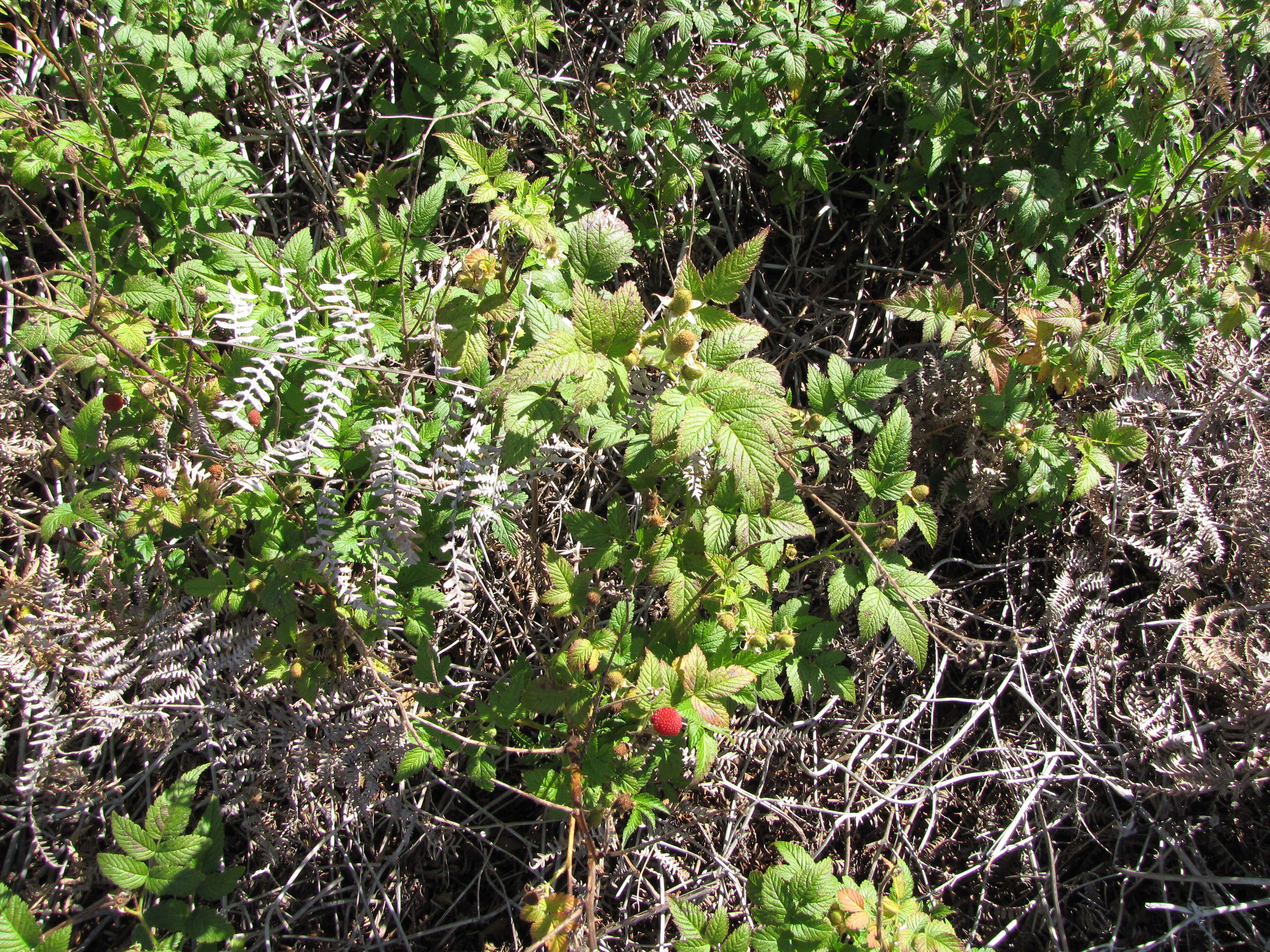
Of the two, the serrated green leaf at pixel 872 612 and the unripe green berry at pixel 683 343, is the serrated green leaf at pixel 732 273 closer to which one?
the unripe green berry at pixel 683 343

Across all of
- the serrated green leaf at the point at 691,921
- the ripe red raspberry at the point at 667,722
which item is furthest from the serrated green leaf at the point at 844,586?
the serrated green leaf at the point at 691,921

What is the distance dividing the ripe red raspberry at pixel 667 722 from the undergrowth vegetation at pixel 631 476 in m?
0.08

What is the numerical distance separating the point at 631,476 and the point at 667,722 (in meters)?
0.50

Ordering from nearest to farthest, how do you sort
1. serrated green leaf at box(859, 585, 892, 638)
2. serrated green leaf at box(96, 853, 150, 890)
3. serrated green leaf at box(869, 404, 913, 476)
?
serrated green leaf at box(96, 853, 150, 890), serrated green leaf at box(859, 585, 892, 638), serrated green leaf at box(869, 404, 913, 476)

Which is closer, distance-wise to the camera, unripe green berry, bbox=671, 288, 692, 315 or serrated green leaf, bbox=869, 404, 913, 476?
unripe green berry, bbox=671, 288, 692, 315

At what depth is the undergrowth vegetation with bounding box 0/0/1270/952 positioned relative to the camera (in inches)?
65.2

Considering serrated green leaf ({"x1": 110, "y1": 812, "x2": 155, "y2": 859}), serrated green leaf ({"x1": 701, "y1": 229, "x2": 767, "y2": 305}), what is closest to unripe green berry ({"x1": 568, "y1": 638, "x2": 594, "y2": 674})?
serrated green leaf ({"x1": 701, "y1": 229, "x2": 767, "y2": 305})

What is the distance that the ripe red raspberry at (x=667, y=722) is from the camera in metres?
1.48

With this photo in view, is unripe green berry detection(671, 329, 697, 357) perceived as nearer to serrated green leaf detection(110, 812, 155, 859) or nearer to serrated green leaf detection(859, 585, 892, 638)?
serrated green leaf detection(859, 585, 892, 638)

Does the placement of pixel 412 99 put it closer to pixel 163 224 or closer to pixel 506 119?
pixel 506 119

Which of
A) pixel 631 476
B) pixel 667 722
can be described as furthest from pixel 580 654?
pixel 631 476

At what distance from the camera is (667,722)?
1.49 metres

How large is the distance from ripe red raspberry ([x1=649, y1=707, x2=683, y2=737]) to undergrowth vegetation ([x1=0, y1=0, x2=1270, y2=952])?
84mm

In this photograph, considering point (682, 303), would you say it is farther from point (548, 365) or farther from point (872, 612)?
point (872, 612)
